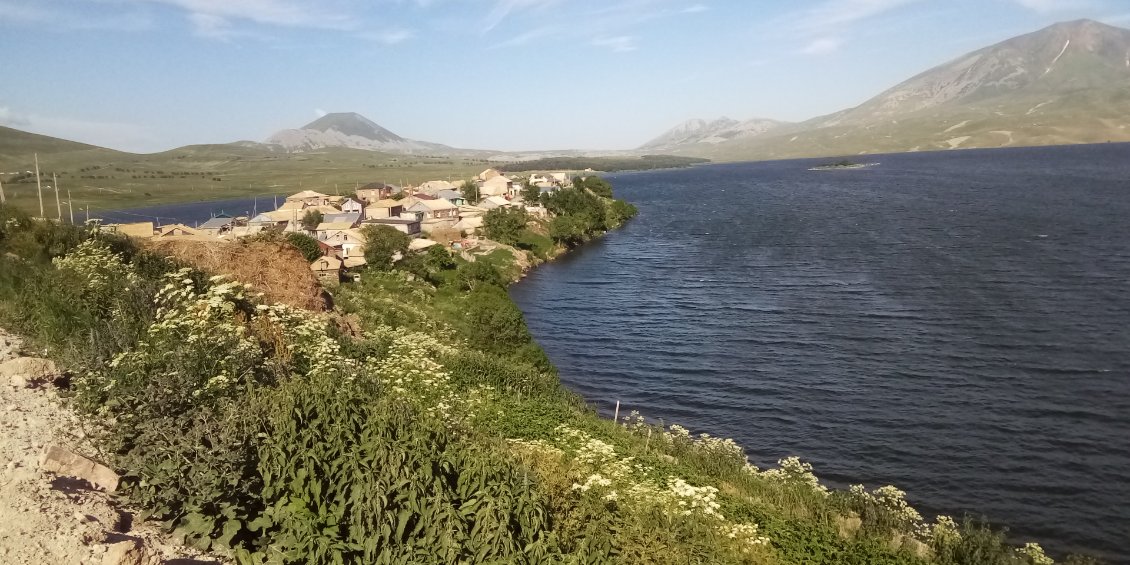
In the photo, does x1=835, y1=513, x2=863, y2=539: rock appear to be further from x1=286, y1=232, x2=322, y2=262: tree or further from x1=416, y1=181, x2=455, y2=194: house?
x1=416, y1=181, x2=455, y2=194: house

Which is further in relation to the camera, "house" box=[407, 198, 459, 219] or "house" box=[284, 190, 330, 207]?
A: "house" box=[284, 190, 330, 207]

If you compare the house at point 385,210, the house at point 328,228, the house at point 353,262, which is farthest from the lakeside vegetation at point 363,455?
the house at point 385,210

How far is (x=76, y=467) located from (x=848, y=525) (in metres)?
16.0

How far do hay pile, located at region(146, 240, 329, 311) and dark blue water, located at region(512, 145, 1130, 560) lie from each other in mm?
16820

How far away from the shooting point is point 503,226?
76.5 m

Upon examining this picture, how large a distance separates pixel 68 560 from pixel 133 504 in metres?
1.12

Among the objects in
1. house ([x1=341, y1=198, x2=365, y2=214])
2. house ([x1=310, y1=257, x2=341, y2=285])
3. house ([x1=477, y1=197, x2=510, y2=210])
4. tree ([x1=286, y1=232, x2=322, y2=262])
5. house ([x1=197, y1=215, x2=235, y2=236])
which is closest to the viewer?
house ([x1=310, y1=257, x2=341, y2=285])

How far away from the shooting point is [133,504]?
703cm

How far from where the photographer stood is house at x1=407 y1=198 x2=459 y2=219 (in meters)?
86.3

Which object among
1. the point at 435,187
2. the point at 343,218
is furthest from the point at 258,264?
the point at 435,187

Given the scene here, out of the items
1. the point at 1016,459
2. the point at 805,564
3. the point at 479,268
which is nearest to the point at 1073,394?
the point at 1016,459

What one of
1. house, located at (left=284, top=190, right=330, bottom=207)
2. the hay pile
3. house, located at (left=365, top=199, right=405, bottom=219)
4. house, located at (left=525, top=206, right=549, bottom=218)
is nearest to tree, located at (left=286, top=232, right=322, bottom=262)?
the hay pile

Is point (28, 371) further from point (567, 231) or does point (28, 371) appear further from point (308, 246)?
point (567, 231)

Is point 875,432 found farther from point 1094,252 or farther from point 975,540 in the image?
point 1094,252
